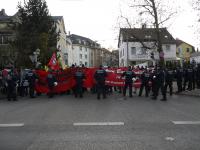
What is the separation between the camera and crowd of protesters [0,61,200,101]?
21266mm

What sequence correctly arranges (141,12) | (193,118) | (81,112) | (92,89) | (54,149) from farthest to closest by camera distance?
(141,12), (92,89), (81,112), (193,118), (54,149)

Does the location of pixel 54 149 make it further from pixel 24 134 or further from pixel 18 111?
pixel 18 111

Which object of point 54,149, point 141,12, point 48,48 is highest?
point 141,12

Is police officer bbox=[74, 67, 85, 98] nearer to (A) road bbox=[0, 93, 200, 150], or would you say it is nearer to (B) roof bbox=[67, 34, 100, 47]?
(A) road bbox=[0, 93, 200, 150]

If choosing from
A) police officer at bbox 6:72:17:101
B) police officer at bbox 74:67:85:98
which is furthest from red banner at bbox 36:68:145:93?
police officer at bbox 6:72:17:101

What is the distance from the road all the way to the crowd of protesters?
4371mm

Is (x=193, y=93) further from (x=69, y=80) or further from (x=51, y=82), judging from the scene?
(x=51, y=82)

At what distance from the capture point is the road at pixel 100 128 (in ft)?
30.7

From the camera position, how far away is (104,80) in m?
21.4

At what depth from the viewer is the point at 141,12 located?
41.5m

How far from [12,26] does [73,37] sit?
7928 centimetres

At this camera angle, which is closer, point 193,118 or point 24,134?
point 24,134

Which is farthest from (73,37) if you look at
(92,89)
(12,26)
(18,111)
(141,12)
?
(18,111)

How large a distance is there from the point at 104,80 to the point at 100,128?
9928mm
